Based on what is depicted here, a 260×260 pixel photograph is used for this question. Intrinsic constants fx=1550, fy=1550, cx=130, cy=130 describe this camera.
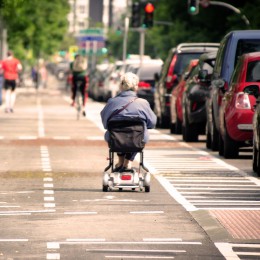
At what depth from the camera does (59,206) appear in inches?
579

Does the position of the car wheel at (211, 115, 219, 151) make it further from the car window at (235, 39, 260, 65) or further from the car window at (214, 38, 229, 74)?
the car window at (235, 39, 260, 65)

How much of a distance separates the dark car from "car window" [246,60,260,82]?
4655 mm

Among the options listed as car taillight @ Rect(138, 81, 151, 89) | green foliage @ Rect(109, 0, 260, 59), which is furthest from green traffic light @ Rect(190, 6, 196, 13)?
car taillight @ Rect(138, 81, 151, 89)

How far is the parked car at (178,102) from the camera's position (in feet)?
101

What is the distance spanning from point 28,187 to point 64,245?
19.3 feet

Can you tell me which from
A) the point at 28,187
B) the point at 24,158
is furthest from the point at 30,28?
the point at 28,187

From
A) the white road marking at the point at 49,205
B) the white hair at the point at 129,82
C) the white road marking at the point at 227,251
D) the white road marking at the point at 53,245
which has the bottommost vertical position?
the white road marking at the point at 49,205

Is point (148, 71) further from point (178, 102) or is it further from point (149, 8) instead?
point (178, 102)

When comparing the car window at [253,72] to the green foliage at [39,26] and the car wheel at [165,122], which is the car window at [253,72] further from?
the green foliage at [39,26]

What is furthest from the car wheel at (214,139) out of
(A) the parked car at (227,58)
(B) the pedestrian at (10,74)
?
(B) the pedestrian at (10,74)

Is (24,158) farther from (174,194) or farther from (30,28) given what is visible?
(30,28)

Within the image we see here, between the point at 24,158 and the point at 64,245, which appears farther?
the point at 24,158

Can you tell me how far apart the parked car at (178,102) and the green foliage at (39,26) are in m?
38.5

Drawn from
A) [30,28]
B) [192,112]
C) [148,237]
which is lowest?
[30,28]
